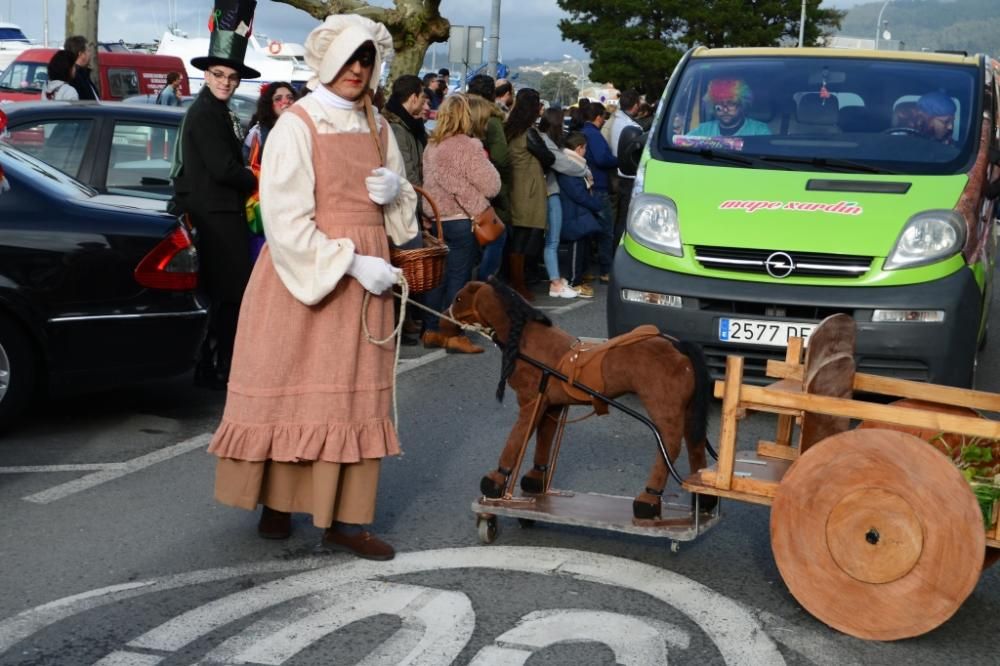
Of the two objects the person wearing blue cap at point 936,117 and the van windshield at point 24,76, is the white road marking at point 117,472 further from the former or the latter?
the van windshield at point 24,76

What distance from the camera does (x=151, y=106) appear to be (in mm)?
9859

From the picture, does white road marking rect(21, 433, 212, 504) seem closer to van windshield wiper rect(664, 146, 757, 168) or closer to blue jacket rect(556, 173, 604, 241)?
van windshield wiper rect(664, 146, 757, 168)

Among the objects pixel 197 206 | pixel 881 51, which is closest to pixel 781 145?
pixel 881 51

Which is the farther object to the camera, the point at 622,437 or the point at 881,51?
the point at 881,51

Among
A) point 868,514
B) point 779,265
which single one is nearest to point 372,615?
point 868,514

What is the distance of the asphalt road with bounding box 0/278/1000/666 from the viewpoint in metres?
4.55

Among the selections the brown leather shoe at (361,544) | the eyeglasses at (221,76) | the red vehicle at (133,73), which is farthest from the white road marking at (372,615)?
the red vehicle at (133,73)

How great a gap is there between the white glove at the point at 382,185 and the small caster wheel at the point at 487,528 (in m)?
1.27

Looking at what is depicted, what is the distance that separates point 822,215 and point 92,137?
478 cm

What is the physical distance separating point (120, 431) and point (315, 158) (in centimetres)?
306

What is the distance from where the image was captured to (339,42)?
5094 mm

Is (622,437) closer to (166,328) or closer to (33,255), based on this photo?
(166,328)

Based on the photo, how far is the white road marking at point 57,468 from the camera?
678cm

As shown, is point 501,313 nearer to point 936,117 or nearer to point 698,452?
point 698,452
